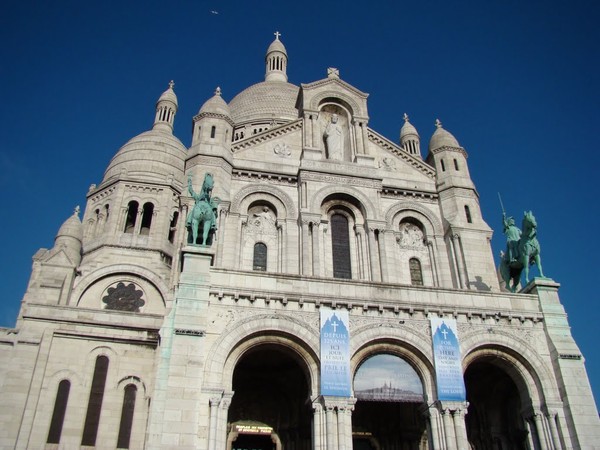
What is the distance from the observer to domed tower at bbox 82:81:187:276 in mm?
37094

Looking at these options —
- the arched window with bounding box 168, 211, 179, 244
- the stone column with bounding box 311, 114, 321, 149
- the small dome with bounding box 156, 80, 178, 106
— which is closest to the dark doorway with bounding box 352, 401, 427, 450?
the stone column with bounding box 311, 114, 321, 149

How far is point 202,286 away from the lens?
19625mm

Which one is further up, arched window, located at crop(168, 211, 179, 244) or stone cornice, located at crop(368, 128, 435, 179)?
arched window, located at crop(168, 211, 179, 244)

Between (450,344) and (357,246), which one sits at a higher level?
(357,246)

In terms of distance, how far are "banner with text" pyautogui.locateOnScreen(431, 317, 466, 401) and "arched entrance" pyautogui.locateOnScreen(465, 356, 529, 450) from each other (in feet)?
7.48

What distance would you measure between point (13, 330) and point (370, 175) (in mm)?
18424

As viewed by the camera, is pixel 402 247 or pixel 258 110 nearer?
pixel 402 247

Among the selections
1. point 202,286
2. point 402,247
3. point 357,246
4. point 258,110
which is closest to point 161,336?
point 202,286

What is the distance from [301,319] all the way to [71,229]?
21.8 meters

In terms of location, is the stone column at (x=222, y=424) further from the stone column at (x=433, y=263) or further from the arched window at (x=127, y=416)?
the stone column at (x=433, y=263)

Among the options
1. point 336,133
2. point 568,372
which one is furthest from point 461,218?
point 568,372

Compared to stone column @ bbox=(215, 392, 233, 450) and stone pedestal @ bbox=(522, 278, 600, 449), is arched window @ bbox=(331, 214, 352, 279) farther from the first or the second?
stone column @ bbox=(215, 392, 233, 450)

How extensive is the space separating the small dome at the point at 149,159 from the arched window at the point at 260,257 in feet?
51.1

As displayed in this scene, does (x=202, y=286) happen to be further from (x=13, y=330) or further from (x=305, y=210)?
(x=13, y=330)
